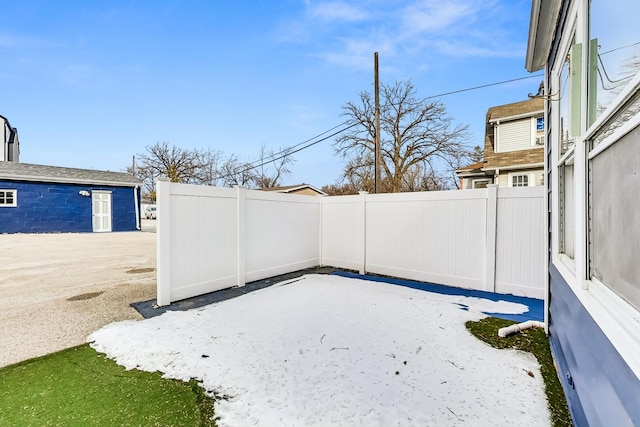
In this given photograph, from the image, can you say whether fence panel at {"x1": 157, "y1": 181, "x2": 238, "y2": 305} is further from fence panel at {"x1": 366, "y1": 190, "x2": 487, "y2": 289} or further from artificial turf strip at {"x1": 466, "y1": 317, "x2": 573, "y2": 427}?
artificial turf strip at {"x1": 466, "y1": 317, "x2": 573, "y2": 427}

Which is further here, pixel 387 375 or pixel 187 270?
pixel 187 270

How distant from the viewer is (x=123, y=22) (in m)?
7.44

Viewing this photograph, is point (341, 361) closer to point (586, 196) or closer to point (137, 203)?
point (586, 196)

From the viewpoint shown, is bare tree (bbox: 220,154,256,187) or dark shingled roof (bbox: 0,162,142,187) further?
bare tree (bbox: 220,154,256,187)

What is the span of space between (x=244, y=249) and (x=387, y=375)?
3.35 m

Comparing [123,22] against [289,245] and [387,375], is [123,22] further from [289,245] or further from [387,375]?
[387,375]

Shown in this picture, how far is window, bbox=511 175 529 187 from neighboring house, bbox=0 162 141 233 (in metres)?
17.8

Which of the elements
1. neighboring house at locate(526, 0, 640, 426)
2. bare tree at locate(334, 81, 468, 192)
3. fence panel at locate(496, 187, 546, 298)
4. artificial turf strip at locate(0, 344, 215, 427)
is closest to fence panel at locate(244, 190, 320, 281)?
artificial turf strip at locate(0, 344, 215, 427)

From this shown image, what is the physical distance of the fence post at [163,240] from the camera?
3797 mm

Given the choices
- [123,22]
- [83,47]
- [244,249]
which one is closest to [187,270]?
[244,249]

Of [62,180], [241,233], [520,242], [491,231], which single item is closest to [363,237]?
[491,231]

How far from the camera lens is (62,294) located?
441cm

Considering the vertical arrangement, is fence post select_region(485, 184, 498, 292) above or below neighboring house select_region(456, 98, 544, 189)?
below

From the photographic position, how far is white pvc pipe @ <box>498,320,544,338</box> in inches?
116
